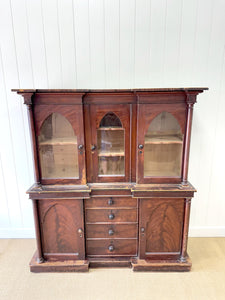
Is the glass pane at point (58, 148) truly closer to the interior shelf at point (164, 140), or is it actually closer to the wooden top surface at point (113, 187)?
the wooden top surface at point (113, 187)

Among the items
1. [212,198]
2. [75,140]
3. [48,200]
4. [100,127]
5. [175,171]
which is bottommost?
[212,198]

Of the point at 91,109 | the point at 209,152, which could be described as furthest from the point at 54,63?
the point at 209,152

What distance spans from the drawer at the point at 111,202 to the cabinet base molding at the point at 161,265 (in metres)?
0.53

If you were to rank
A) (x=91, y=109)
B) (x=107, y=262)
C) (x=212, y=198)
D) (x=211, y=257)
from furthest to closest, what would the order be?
1. (x=212, y=198)
2. (x=211, y=257)
3. (x=107, y=262)
4. (x=91, y=109)

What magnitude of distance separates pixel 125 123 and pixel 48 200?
2.97 feet

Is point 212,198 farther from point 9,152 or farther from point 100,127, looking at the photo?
point 9,152

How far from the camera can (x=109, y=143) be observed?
1557mm

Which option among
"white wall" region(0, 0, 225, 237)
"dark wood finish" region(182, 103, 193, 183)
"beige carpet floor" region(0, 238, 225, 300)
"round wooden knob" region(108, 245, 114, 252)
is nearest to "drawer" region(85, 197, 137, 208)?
"round wooden knob" region(108, 245, 114, 252)

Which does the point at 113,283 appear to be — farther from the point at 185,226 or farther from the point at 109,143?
the point at 109,143

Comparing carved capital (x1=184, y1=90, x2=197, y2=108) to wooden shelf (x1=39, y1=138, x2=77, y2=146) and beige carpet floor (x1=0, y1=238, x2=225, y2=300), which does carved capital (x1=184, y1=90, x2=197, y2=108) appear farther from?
beige carpet floor (x1=0, y1=238, x2=225, y2=300)

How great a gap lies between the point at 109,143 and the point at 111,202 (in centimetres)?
50

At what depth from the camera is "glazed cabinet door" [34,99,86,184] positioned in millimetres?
1459

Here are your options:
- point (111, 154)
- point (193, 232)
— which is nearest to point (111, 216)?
point (111, 154)

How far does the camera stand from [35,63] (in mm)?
1740
